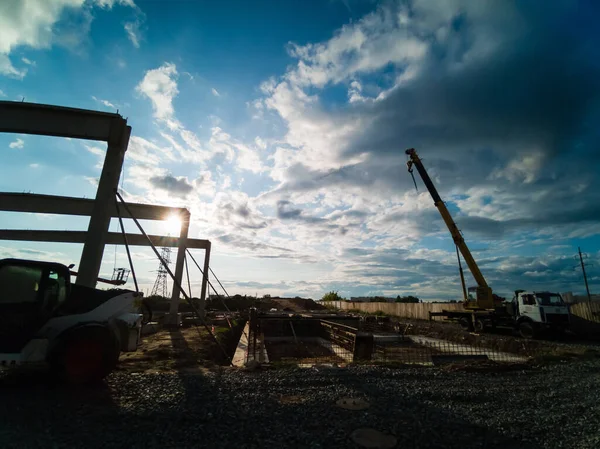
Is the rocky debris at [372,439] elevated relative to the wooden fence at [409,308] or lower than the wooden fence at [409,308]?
lower

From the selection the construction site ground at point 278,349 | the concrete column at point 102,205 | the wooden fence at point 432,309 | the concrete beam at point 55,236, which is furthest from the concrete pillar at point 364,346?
the wooden fence at point 432,309

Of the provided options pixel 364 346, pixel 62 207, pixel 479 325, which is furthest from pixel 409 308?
pixel 62 207

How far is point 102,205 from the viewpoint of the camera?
1072 cm

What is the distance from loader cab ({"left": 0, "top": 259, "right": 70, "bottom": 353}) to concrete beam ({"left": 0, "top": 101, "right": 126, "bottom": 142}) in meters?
6.61

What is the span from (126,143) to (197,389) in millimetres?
9394

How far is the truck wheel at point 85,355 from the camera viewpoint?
223 inches

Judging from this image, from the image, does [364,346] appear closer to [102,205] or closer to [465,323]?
[102,205]

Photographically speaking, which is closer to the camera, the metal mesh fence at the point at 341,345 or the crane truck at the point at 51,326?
the crane truck at the point at 51,326

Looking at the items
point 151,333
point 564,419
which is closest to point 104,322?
point 564,419

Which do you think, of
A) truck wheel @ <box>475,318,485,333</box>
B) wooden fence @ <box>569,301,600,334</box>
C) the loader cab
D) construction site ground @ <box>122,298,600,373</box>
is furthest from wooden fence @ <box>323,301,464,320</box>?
the loader cab

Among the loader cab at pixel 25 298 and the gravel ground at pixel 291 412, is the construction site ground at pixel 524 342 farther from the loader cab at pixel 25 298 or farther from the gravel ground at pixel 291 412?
the loader cab at pixel 25 298

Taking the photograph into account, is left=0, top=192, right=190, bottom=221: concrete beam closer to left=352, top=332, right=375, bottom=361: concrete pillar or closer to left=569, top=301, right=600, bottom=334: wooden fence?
left=352, top=332, right=375, bottom=361: concrete pillar

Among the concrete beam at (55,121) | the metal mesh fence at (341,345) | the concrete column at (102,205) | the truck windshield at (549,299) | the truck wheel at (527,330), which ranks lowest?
the metal mesh fence at (341,345)

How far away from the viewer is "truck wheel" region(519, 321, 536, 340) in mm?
17087
